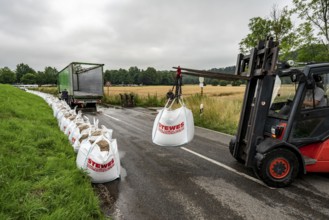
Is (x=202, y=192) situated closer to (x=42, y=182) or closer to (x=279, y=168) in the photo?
(x=279, y=168)

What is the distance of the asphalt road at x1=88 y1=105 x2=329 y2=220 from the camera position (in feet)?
11.5

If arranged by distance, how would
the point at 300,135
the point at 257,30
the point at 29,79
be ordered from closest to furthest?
the point at 300,135
the point at 257,30
the point at 29,79

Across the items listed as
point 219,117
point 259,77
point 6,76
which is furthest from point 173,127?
point 6,76

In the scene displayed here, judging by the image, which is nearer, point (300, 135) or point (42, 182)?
point (42, 182)

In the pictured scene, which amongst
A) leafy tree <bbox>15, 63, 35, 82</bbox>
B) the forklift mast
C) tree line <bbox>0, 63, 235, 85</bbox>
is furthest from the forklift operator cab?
leafy tree <bbox>15, 63, 35, 82</bbox>

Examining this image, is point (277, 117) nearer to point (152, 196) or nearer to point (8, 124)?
point (152, 196)

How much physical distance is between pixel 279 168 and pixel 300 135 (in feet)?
2.59

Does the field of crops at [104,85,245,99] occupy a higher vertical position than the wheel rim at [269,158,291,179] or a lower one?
lower

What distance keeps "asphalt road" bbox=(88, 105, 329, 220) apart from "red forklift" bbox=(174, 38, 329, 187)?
0.36 meters

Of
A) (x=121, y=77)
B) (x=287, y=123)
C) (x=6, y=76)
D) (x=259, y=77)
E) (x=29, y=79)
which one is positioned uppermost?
(x=259, y=77)

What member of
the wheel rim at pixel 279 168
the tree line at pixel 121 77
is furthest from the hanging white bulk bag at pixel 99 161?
the tree line at pixel 121 77

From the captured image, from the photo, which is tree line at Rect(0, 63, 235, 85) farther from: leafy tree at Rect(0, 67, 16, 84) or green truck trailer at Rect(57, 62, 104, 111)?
green truck trailer at Rect(57, 62, 104, 111)

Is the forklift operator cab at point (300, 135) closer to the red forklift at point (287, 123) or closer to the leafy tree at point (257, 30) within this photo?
the red forklift at point (287, 123)

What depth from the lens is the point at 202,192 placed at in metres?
4.18
